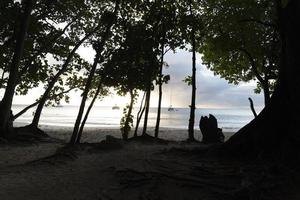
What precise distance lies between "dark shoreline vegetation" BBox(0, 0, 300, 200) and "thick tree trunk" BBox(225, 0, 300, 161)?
0.10ft

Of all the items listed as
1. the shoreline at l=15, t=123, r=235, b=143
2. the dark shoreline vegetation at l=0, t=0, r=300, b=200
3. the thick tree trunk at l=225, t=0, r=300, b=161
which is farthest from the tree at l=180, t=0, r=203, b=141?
the thick tree trunk at l=225, t=0, r=300, b=161

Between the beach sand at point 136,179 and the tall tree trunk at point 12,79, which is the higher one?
the tall tree trunk at point 12,79

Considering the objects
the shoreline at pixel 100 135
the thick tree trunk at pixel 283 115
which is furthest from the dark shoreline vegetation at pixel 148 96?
the shoreline at pixel 100 135

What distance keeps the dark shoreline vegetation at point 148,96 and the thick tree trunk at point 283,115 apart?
3 cm

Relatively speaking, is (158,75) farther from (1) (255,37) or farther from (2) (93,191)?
(2) (93,191)

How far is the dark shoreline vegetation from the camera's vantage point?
10.5 meters

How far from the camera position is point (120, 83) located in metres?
33.4

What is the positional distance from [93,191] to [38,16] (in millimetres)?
21755

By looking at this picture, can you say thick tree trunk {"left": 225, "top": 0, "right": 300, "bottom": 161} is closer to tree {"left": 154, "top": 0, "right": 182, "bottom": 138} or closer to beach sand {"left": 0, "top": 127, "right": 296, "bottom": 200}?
beach sand {"left": 0, "top": 127, "right": 296, "bottom": 200}

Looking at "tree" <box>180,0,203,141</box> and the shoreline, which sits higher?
"tree" <box>180,0,203,141</box>

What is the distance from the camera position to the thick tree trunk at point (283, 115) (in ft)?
37.5

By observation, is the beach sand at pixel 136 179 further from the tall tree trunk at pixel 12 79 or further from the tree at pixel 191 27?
the tree at pixel 191 27

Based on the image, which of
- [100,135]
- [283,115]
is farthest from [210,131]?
[100,135]

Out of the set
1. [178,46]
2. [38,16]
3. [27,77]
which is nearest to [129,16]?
[178,46]
